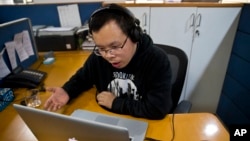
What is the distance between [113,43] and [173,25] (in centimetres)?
130

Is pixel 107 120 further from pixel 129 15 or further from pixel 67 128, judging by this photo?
pixel 129 15

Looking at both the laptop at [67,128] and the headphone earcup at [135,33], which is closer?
the laptop at [67,128]

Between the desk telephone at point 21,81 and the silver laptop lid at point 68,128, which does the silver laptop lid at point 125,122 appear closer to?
the silver laptop lid at point 68,128

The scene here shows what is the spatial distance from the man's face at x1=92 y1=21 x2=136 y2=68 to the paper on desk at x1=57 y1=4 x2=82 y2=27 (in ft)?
4.00

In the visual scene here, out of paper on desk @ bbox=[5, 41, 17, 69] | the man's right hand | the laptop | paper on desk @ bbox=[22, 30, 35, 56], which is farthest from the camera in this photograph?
paper on desk @ bbox=[22, 30, 35, 56]

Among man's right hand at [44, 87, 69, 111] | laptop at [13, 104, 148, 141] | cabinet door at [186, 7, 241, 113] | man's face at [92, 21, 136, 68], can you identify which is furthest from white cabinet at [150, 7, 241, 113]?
laptop at [13, 104, 148, 141]

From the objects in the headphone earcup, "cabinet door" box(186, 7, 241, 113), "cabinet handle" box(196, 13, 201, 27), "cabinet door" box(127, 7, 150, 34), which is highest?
the headphone earcup

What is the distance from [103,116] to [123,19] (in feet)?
1.38

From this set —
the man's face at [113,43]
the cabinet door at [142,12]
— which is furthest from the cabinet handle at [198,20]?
the man's face at [113,43]

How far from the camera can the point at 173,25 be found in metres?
1.88

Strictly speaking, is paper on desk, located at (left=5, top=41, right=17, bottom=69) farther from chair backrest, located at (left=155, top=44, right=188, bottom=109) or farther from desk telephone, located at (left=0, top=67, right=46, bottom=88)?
chair backrest, located at (left=155, top=44, right=188, bottom=109)

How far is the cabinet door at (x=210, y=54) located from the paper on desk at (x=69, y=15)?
3.88ft

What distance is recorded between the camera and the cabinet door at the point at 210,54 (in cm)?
178

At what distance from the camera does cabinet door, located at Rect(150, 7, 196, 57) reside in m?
1.81
